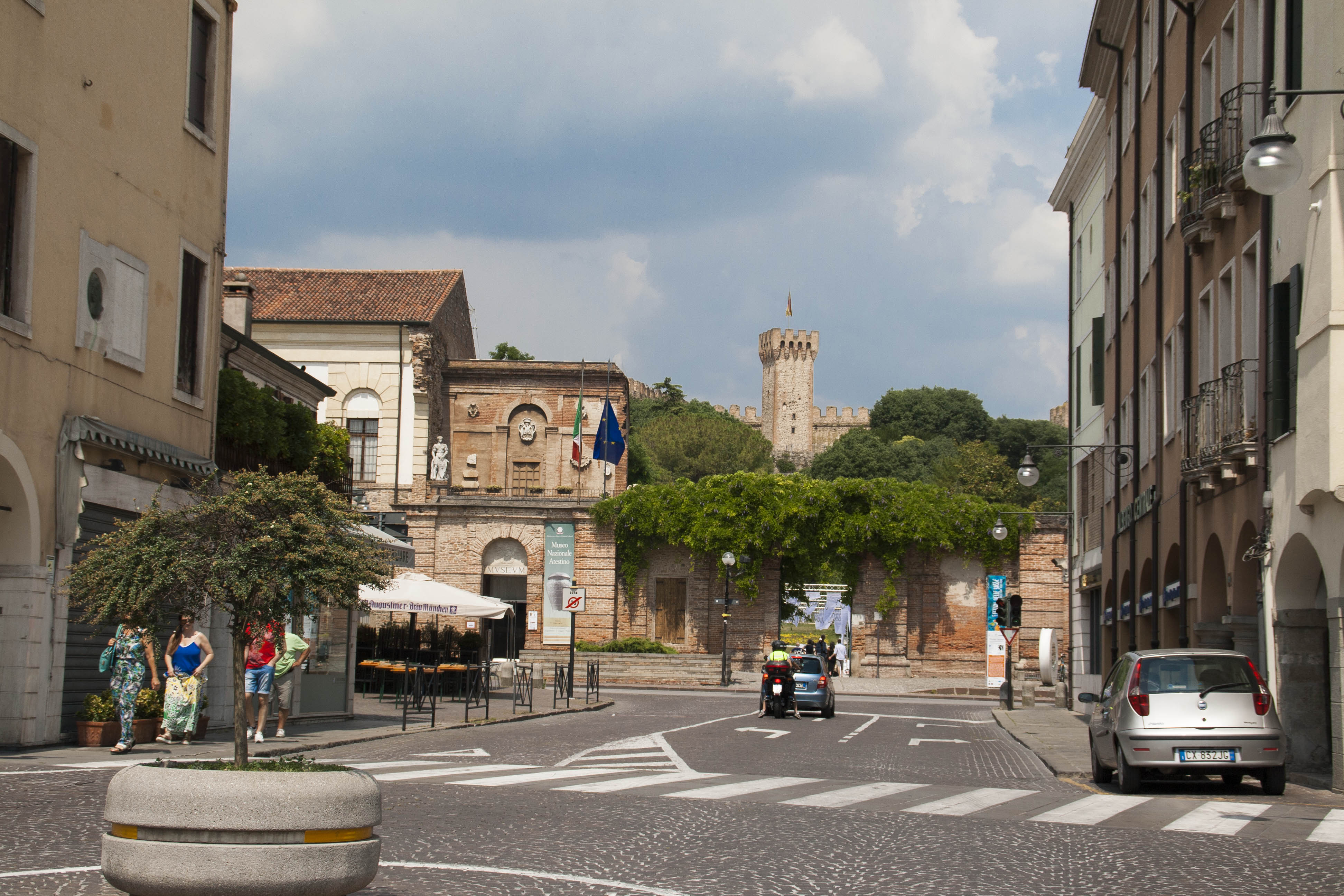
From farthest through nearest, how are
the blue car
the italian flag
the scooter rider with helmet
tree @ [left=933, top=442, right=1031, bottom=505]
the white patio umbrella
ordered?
1. tree @ [left=933, top=442, right=1031, bottom=505]
2. the italian flag
3. the blue car
4. the scooter rider with helmet
5. the white patio umbrella

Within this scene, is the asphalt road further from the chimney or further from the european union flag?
the european union flag

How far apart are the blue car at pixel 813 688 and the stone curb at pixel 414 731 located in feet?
14.1

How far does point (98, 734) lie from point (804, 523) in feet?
120

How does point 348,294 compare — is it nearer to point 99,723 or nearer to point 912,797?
point 99,723

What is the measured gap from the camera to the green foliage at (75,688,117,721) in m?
16.6

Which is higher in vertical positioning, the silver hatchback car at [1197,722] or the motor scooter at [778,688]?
the silver hatchback car at [1197,722]

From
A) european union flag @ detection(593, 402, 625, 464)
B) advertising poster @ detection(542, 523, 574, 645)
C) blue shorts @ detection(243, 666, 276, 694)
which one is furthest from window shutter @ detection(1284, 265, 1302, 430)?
european union flag @ detection(593, 402, 625, 464)

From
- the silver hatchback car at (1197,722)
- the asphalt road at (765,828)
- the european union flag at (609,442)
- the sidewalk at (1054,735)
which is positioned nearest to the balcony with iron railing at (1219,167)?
the silver hatchback car at (1197,722)

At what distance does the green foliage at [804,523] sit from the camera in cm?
5038

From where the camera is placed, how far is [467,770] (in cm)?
1498

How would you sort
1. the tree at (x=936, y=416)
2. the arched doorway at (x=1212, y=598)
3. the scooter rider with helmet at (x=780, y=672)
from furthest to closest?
the tree at (x=936, y=416), the scooter rider with helmet at (x=780, y=672), the arched doorway at (x=1212, y=598)

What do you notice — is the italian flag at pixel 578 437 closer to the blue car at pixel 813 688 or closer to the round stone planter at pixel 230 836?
the blue car at pixel 813 688

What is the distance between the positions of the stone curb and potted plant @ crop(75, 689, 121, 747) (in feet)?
4.34

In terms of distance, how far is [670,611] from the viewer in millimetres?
52219
